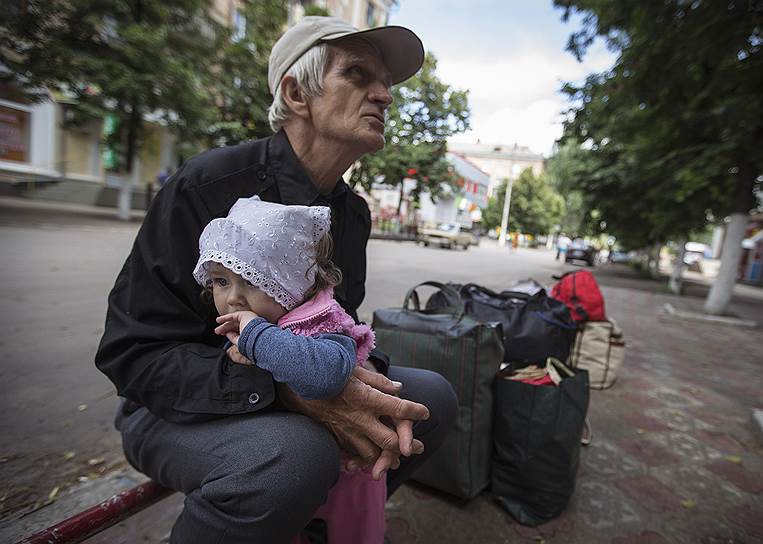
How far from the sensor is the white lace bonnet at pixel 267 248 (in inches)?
40.3

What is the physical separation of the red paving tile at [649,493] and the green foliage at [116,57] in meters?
13.6

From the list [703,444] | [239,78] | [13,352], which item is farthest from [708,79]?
[239,78]

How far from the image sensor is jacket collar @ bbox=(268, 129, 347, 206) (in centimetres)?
135

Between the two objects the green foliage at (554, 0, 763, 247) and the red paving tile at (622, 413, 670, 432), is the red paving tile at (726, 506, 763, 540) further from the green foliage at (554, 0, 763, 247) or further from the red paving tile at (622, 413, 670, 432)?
the green foliage at (554, 0, 763, 247)

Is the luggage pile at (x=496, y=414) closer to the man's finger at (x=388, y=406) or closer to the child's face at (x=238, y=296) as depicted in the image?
the man's finger at (x=388, y=406)

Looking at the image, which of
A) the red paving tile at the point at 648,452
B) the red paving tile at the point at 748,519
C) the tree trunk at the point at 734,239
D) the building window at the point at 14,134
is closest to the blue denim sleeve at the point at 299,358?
the red paving tile at the point at 748,519

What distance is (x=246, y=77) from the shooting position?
49.3 ft

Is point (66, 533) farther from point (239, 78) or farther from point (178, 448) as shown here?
point (239, 78)

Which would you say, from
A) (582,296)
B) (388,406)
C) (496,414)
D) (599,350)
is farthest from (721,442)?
(388,406)

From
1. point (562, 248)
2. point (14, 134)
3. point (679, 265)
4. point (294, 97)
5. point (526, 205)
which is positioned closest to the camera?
point (294, 97)

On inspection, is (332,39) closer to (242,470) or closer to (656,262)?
(242,470)

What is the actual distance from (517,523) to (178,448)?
1.49 meters

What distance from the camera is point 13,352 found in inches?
120

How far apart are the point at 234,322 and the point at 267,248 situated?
0.19 metres
